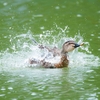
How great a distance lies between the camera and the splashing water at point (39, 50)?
40.4 ft

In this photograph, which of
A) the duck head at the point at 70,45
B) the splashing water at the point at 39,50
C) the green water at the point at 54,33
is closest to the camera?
the green water at the point at 54,33

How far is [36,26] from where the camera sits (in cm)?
1534

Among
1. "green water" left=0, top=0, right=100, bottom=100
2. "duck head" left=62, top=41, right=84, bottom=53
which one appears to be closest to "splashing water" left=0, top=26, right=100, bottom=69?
"green water" left=0, top=0, right=100, bottom=100

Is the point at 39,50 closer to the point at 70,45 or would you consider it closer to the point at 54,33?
the point at 70,45

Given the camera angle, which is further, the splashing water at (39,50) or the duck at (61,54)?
the splashing water at (39,50)

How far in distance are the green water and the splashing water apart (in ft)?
0.34

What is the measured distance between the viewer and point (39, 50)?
12.7m

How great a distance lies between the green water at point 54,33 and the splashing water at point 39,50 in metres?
0.10

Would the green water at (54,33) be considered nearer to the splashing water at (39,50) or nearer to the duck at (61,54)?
the splashing water at (39,50)

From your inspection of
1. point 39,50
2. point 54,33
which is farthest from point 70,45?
point 54,33

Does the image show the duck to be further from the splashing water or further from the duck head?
the splashing water

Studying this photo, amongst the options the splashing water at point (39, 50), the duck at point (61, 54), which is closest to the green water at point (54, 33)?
the splashing water at point (39, 50)

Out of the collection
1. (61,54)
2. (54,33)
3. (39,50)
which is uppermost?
(54,33)

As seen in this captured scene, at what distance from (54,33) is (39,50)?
2063 millimetres
